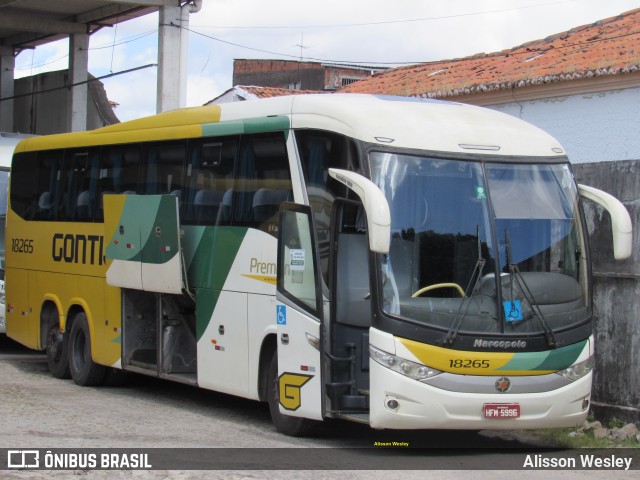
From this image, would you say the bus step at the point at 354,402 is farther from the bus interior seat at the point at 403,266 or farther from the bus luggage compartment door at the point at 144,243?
the bus luggage compartment door at the point at 144,243

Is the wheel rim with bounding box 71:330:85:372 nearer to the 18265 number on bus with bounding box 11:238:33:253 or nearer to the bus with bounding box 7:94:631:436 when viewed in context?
the 18265 number on bus with bounding box 11:238:33:253

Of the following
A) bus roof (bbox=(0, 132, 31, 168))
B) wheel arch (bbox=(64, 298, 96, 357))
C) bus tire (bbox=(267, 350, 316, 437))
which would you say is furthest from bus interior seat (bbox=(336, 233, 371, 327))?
bus roof (bbox=(0, 132, 31, 168))

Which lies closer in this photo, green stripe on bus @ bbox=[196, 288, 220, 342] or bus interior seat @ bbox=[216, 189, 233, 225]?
bus interior seat @ bbox=[216, 189, 233, 225]

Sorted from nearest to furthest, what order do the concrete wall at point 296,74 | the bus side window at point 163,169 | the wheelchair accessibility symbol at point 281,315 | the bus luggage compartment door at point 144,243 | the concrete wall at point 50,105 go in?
the wheelchair accessibility symbol at point 281,315 < the bus luggage compartment door at point 144,243 < the bus side window at point 163,169 < the concrete wall at point 50,105 < the concrete wall at point 296,74

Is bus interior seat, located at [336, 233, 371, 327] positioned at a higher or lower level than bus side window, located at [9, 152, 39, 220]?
lower

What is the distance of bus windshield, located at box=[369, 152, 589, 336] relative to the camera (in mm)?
9562

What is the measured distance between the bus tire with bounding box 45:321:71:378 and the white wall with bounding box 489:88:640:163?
8.99 meters

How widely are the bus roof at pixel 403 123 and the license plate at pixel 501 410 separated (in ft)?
7.58

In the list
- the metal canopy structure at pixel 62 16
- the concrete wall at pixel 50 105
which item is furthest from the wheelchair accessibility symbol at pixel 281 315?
the concrete wall at pixel 50 105

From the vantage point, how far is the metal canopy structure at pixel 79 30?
2466 centimetres

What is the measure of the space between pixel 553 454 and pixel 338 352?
2.33 metres

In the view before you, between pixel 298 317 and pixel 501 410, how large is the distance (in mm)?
2160

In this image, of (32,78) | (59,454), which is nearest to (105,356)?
(59,454)

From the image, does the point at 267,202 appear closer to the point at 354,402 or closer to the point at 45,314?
the point at 354,402
